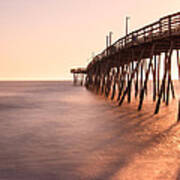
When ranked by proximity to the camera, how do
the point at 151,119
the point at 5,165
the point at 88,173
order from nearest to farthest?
the point at 88,173 < the point at 5,165 < the point at 151,119

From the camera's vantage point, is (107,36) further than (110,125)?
Yes

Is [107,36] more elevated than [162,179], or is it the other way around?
[107,36]

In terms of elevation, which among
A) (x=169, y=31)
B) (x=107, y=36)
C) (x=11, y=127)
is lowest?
(x=11, y=127)

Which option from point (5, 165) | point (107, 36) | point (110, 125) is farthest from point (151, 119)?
point (107, 36)

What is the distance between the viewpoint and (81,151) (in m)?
8.63

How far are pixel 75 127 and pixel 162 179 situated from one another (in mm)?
7284

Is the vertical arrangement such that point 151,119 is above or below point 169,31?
below

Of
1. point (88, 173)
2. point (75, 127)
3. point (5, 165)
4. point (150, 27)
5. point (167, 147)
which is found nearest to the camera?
point (88, 173)

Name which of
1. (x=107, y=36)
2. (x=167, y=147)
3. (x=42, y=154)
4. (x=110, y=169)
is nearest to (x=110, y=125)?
(x=167, y=147)

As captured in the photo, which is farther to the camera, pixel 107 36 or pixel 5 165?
pixel 107 36

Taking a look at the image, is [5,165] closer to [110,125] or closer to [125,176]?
[125,176]

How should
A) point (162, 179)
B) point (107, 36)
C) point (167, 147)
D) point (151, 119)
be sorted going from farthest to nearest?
point (107, 36) → point (151, 119) → point (167, 147) → point (162, 179)

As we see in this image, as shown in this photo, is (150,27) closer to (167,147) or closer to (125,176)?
(167,147)

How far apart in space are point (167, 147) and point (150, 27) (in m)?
9.77
